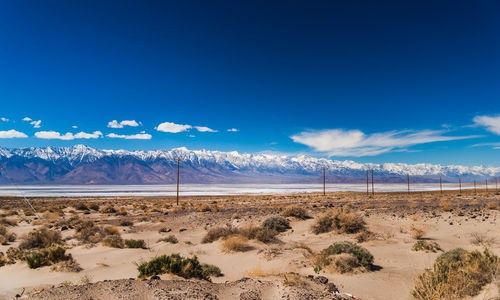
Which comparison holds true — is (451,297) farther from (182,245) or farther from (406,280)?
(182,245)

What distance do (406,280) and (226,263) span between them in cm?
551

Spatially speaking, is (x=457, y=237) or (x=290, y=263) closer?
(x=290, y=263)

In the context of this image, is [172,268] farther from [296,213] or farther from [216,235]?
[296,213]

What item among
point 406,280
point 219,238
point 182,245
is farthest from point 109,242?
point 406,280

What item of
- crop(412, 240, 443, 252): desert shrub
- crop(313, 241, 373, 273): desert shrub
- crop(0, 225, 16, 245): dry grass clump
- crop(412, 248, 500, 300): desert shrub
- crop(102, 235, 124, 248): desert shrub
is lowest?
crop(0, 225, 16, 245): dry grass clump

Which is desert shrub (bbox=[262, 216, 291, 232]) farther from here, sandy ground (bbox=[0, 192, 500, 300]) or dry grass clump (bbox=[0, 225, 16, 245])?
dry grass clump (bbox=[0, 225, 16, 245])

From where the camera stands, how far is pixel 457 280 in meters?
5.55

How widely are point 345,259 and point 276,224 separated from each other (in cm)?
785

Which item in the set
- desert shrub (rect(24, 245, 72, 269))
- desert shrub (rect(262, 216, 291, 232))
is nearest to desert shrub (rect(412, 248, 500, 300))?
desert shrub (rect(262, 216, 291, 232))

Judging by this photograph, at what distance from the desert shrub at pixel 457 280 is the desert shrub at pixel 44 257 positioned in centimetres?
1028

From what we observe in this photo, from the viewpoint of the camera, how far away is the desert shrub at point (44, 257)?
8258mm

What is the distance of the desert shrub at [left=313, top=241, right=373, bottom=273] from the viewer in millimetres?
7875

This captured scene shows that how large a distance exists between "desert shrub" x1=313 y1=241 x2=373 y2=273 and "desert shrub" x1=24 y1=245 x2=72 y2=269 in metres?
8.28

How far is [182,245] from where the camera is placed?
12.5 meters
